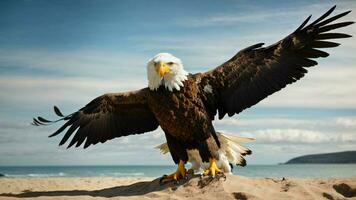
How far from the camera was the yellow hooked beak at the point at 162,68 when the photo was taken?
6.42m

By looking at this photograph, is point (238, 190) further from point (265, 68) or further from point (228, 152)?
point (265, 68)

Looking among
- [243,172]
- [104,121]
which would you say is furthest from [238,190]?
[243,172]

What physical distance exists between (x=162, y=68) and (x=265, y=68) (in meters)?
1.70

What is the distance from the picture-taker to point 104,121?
26.1 ft

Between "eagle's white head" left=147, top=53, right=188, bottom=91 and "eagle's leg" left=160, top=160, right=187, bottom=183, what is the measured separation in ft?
4.18

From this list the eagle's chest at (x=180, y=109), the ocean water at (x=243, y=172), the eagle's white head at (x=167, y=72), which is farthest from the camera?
the ocean water at (x=243, y=172)

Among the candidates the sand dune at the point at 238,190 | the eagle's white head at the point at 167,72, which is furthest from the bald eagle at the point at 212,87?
the sand dune at the point at 238,190

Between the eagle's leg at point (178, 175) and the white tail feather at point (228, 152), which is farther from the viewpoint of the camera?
the white tail feather at point (228, 152)

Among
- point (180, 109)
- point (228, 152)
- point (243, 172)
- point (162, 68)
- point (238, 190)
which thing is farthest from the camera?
point (243, 172)

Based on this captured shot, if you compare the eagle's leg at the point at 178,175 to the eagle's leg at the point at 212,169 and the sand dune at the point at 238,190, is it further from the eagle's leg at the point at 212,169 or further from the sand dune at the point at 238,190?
the eagle's leg at the point at 212,169

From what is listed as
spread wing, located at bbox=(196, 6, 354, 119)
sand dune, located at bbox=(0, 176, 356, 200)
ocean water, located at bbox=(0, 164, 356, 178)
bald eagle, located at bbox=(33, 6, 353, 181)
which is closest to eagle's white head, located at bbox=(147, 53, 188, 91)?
bald eagle, located at bbox=(33, 6, 353, 181)

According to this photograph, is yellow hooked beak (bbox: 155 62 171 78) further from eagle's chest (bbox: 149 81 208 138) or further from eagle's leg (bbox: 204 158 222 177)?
eagle's leg (bbox: 204 158 222 177)

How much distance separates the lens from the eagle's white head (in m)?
6.54

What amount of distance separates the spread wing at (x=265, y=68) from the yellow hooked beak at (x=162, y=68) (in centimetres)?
70
